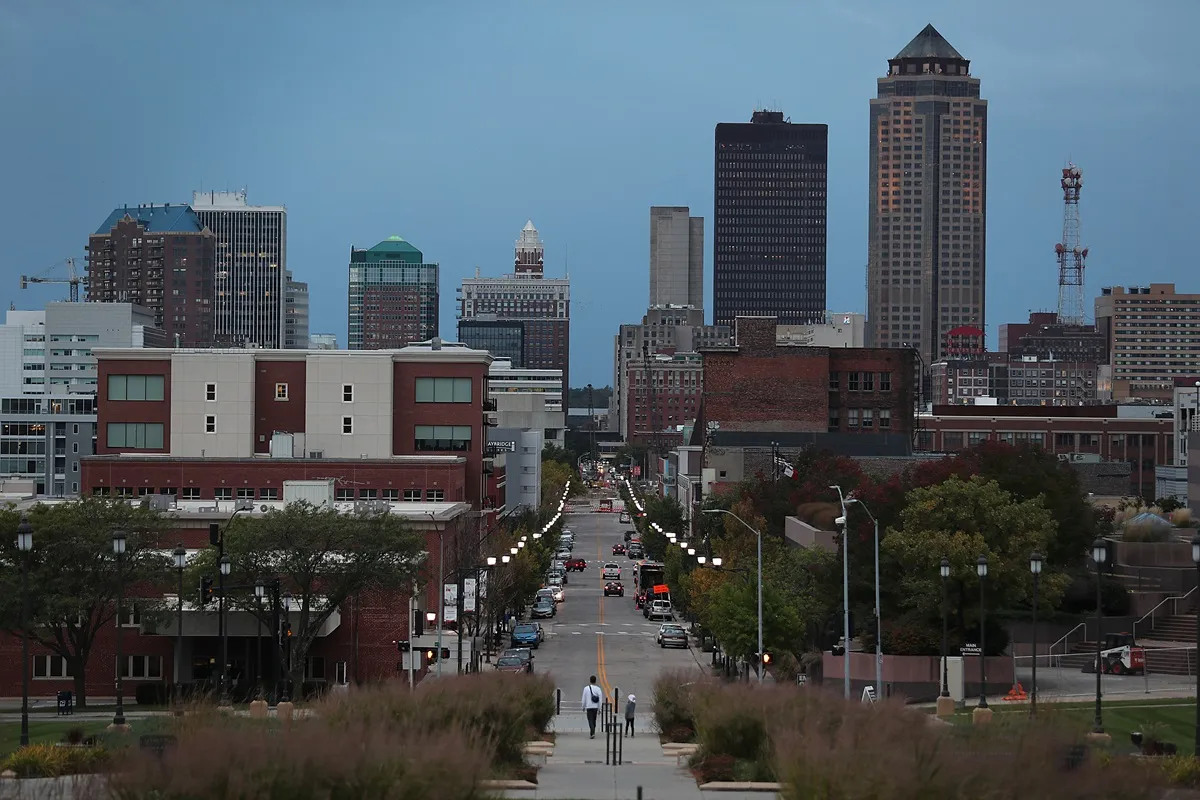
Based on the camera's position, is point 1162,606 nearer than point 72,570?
No

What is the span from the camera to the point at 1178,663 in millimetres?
65188

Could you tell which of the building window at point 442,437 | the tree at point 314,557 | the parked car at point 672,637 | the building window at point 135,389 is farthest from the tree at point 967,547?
the building window at point 135,389

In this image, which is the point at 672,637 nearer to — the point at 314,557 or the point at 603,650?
the point at 603,650

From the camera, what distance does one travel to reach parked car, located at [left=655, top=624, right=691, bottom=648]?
90.1 metres

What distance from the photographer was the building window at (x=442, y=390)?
10725 centimetres

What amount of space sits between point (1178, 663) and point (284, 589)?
1336 inches

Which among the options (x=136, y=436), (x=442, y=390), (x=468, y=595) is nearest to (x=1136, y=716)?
(x=468, y=595)

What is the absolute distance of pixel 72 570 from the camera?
218ft

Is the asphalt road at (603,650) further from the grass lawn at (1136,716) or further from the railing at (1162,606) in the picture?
the railing at (1162,606)

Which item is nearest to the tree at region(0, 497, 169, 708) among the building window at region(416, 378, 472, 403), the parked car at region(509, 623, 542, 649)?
the parked car at region(509, 623, 542, 649)

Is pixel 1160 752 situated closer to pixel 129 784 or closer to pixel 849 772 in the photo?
pixel 849 772

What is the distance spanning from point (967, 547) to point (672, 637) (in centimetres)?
2816

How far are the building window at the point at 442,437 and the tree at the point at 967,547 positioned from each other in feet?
143

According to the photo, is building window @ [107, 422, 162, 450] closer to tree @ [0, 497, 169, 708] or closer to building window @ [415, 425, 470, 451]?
building window @ [415, 425, 470, 451]
